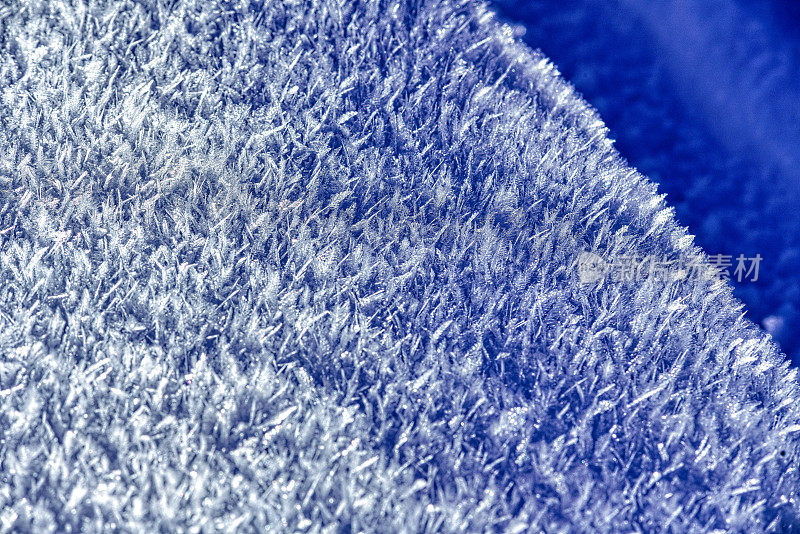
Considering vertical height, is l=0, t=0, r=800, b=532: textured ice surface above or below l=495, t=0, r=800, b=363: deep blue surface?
below

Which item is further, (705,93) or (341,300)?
(705,93)

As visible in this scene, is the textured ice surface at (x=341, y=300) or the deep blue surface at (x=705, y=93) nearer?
the textured ice surface at (x=341, y=300)

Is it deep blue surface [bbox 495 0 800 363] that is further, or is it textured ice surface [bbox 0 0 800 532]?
deep blue surface [bbox 495 0 800 363]

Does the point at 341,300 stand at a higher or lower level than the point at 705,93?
lower

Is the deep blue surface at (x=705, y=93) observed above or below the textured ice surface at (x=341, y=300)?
above

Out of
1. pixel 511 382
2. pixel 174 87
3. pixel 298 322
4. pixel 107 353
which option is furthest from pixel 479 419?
pixel 174 87
